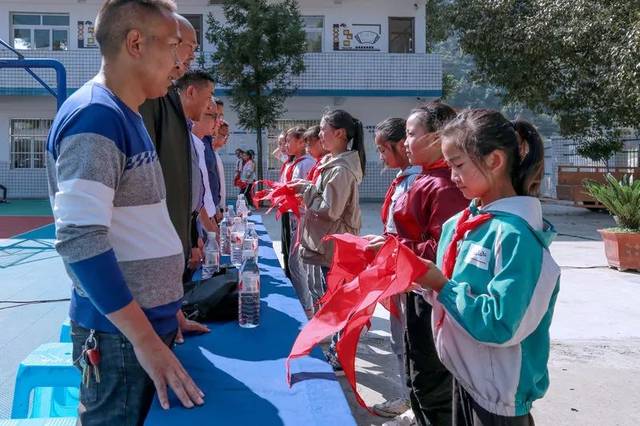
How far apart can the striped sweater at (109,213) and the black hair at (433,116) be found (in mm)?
1491

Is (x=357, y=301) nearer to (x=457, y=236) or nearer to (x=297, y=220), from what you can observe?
(x=457, y=236)

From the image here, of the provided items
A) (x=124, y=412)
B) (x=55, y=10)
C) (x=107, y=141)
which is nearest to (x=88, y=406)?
(x=124, y=412)

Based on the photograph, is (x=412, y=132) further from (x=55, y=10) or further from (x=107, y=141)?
(x=55, y=10)

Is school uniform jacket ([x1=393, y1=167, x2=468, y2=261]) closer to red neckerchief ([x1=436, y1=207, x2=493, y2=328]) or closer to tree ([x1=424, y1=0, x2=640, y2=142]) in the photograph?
red neckerchief ([x1=436, y1=207, x2=493, y2=328])

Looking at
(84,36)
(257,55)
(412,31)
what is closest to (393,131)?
(257,55)

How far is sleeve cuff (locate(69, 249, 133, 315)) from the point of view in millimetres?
1343

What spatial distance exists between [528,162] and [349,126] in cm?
242

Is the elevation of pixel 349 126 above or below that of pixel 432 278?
above

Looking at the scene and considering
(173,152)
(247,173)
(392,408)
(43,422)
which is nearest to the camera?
(43,422)

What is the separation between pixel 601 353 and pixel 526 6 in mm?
13100

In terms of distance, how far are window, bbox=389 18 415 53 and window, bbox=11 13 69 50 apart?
10670 mm

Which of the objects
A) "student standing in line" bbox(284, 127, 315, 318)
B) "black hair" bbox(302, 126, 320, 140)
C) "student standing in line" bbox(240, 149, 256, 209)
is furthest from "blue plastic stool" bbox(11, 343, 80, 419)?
"student standing in line" bbox(240, 149, 256, 209)

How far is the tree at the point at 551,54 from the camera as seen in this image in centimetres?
1336

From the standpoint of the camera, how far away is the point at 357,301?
184 centimetres
